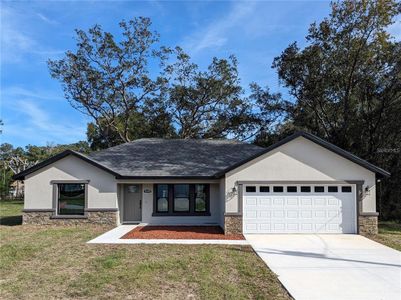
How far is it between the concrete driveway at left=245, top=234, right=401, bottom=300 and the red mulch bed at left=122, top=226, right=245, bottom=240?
133cm

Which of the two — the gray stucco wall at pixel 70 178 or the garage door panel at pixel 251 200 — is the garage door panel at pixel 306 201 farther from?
the gray stucco wall at pixel 70 178

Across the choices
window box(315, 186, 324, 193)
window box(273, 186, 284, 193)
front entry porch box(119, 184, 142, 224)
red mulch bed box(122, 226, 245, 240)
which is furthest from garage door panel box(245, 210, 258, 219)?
front entry porch box(119, 184, 142, 224)

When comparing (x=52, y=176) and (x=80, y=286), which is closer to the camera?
(x=80, y=286)

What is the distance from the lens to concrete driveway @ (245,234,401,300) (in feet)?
24.8

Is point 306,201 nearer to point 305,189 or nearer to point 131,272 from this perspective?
point 305,189

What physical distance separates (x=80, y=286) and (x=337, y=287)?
545 centimetres

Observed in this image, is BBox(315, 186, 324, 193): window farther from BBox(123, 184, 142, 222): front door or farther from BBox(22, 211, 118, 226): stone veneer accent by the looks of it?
BBox(22, 211, 118, 226): stone veneer accent

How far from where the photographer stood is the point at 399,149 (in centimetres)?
2345

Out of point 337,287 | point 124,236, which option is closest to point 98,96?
point 124,236

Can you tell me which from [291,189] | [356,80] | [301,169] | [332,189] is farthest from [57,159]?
[356,80]

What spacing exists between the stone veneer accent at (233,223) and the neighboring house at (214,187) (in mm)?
41

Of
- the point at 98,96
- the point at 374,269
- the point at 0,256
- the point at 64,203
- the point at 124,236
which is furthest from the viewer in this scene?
the point at 98,96

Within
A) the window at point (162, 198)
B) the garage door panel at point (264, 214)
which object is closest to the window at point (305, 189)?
the garage door panel at point (264, 214)

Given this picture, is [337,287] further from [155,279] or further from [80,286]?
[80,286]
